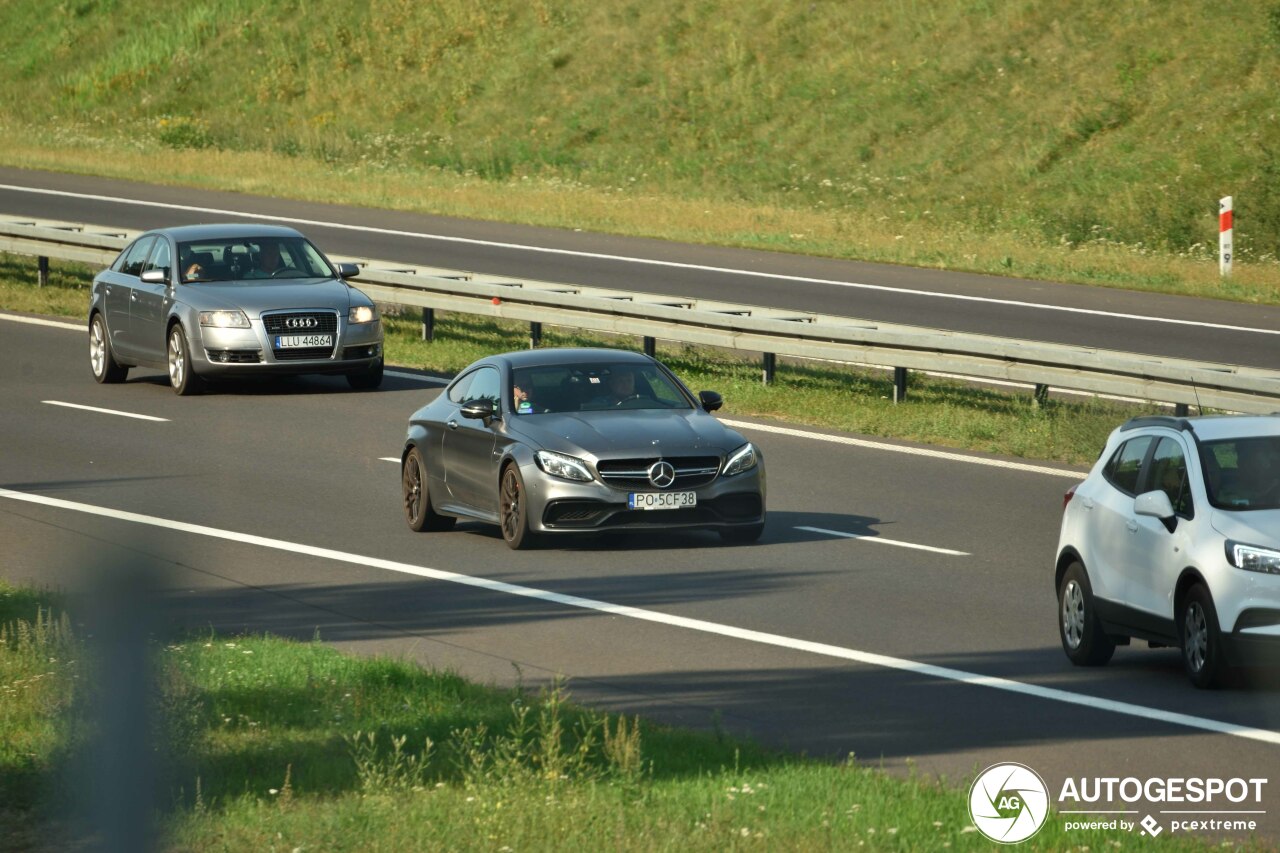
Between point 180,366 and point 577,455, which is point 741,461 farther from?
point 180,366

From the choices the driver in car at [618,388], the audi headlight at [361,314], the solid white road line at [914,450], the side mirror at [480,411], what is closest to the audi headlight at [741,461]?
the driver in car at [618,388]

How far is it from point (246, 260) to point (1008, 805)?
58.8ft

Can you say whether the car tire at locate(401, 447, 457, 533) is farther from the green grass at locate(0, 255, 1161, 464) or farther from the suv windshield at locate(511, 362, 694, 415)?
the green grass at locate(0, 255, 1161, 464)

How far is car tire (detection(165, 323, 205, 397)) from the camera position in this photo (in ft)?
76.8

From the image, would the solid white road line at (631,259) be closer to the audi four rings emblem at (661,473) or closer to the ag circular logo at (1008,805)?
the audi four rings emblem at (661,473)

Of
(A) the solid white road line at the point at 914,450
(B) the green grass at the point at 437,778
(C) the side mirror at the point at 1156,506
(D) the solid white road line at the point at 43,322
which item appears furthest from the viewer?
(D) the solid white road line at the point at 43,322

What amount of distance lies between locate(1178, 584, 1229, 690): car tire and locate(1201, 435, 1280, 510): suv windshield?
540 millimetres

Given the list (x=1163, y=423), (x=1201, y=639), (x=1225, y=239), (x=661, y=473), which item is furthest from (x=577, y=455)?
(x=1225, y=239)

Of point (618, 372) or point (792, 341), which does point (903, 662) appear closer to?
point (618, 372)

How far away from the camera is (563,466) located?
49.3ft

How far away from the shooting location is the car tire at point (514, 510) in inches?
596

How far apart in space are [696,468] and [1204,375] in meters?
6.36

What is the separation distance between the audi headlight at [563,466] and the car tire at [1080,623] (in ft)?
13.5

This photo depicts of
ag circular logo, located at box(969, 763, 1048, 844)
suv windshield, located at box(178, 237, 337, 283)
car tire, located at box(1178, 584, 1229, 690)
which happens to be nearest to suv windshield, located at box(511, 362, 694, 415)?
car tire, located at box(1178, 584, 1229, 690)
